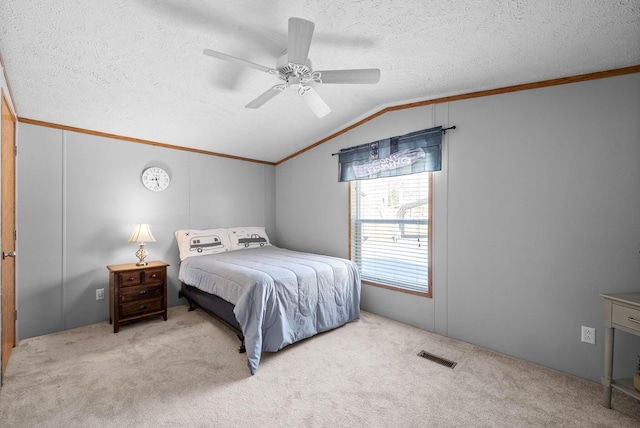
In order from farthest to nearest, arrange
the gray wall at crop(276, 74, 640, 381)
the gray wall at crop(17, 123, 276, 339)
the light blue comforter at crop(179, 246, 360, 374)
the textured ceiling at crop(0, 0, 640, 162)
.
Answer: the gray wall at crop(17, 123, 276, 339) < the light blue comforter at crop(179, 246, 360, 374) < the gray wall at crop(276, 74, 640, 381) < the textured ceiling at crop(0, 0, 640, 162)

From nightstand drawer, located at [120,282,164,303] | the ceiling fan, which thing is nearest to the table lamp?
nightstand drawer, located at [120,282,164,303]

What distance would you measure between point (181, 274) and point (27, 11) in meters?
2.75

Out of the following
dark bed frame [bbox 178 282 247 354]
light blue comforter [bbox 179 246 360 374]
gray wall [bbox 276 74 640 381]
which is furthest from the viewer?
dark bed frame [bbox 178 282 247 354]

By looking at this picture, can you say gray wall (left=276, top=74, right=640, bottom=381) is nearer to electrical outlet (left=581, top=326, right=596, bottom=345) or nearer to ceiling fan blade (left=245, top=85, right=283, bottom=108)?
electrical outlet (left=581, top=326, right=596, bottom=345)

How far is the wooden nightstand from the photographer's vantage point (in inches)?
119

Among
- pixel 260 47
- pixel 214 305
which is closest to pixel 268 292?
pixel 214 305

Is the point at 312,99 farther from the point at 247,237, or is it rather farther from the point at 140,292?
the point at 140,292

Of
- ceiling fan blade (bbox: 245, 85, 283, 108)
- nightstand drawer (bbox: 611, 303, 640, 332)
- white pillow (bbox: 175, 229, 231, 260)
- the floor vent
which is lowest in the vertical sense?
the floor vent

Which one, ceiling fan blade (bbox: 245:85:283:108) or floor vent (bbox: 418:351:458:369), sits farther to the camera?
floor vent (bbox: 418:351:458:369)

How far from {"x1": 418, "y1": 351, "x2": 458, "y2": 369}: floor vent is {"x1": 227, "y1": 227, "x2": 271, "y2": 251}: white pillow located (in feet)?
9.19

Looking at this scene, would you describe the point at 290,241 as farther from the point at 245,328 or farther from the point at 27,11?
the point at 27,11

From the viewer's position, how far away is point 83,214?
322 cm

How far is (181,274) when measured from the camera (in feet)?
11.8

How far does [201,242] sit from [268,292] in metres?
1.89
